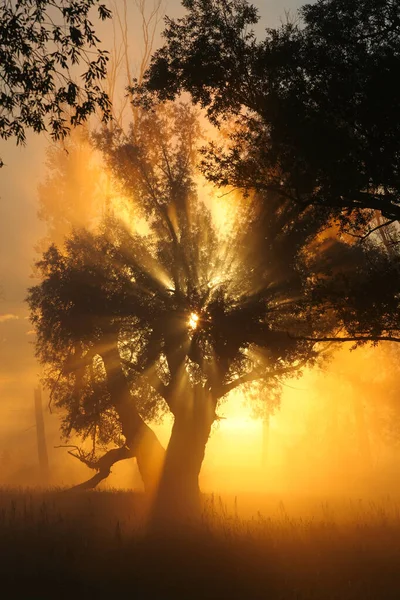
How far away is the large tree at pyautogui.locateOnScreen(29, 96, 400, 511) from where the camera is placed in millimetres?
18312

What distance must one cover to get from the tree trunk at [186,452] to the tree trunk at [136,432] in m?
0.44

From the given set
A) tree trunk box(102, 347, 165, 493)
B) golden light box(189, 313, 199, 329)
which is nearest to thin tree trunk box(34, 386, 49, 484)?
tree trunk box(102, 347, 165, 493)

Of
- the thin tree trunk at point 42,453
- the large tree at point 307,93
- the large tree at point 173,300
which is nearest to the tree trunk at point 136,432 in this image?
the large tree at point 173,300

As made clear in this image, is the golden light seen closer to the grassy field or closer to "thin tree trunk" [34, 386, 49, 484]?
the grassy field

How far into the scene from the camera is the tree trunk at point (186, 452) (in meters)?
20.6

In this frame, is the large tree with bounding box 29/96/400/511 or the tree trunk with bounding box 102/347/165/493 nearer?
the large tree with bounding box 29/96/400/511

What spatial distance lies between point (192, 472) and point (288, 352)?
5.51m

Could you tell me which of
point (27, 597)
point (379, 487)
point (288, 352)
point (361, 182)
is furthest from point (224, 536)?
point (379, 487)

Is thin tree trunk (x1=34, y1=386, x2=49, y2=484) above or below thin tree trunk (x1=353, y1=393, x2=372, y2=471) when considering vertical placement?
above

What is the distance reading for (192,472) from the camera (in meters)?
20.9

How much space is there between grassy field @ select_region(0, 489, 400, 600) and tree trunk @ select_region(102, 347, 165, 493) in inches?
165

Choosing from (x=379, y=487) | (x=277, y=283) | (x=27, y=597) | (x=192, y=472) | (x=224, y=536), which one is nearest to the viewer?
(x=27, y=597)

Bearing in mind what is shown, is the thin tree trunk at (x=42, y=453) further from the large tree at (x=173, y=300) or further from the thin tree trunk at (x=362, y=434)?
the large tree at (x=173, y=300)

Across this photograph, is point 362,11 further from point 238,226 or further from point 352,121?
point 238,226
